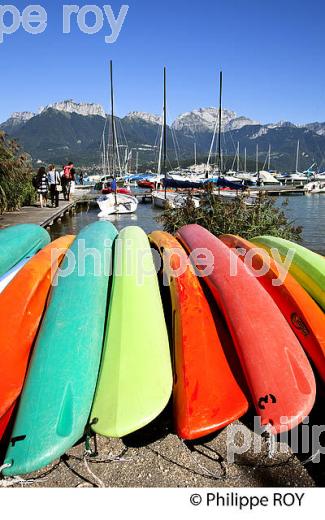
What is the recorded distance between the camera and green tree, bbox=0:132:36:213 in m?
10.8

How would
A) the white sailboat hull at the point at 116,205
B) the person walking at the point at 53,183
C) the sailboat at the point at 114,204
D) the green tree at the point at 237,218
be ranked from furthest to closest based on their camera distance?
the white sailboat hull at the point at 116,205
the sailboat at the point at 114,204
the person walking at the point at 53,183
the green tree at the point at 237,218

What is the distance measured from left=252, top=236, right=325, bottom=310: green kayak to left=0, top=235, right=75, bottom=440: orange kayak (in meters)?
2.31

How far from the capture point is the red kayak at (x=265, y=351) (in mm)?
2359

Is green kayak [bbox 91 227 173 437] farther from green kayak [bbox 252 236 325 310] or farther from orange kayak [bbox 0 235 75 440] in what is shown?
green kayak [bbox 252 236 325 310]

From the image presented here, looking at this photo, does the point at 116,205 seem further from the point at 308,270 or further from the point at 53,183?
the point at 308,270

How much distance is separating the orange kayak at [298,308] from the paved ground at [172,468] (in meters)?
0.65

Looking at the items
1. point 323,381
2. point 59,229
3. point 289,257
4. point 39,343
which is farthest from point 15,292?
point 59,229

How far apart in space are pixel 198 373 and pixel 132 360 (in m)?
0.44

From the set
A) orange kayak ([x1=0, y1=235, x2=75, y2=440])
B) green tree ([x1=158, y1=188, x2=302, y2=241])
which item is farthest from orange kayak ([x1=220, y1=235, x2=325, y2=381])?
green tree ([x1=158, y1=188, x2=302, y2=241])

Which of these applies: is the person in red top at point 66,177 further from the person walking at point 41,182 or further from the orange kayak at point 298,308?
the orange kayak at point 298,308

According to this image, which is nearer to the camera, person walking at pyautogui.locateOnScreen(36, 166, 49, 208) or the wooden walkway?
the wooden walkway

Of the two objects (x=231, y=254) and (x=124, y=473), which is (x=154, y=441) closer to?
(x=124, y=473)
